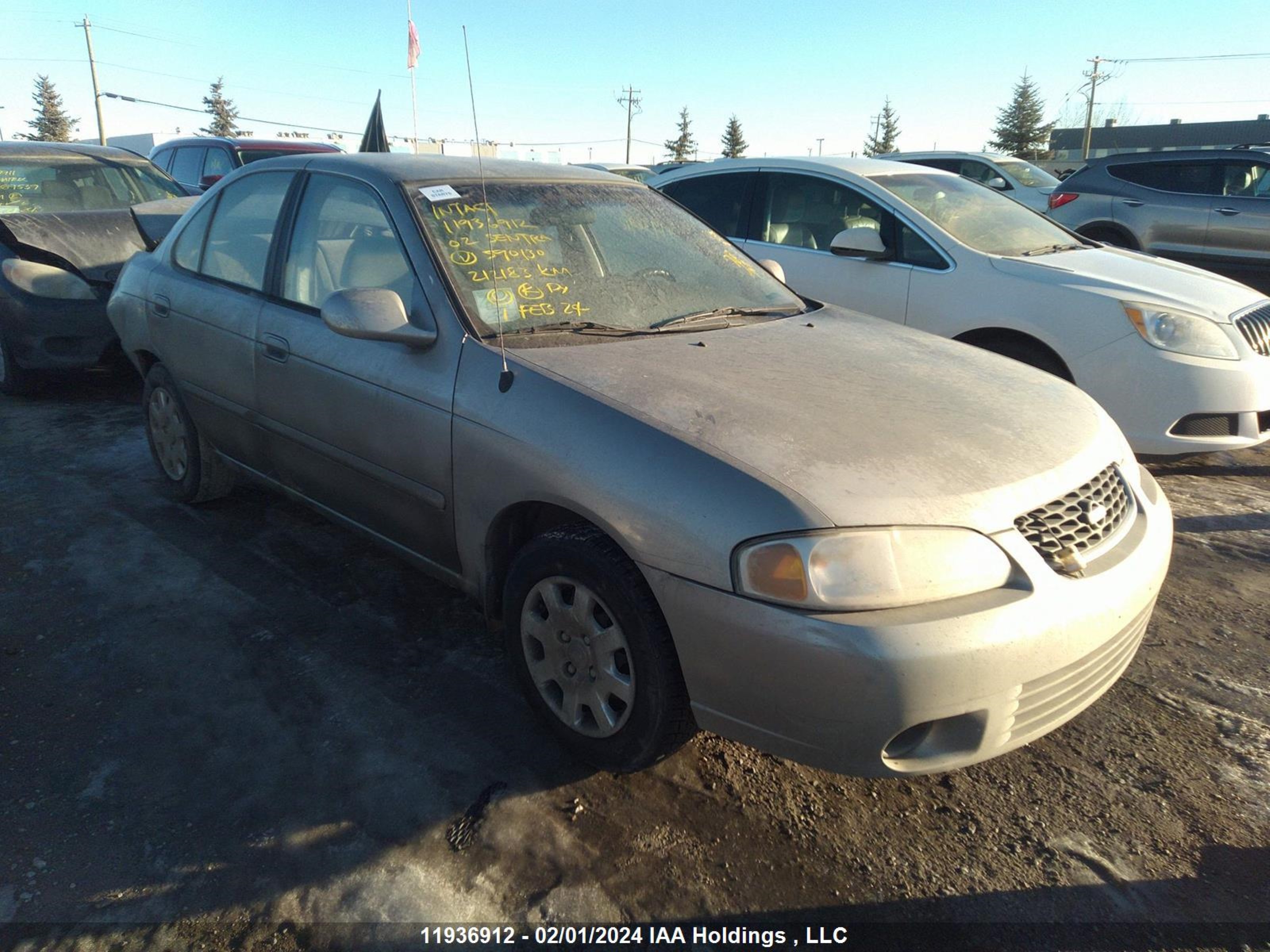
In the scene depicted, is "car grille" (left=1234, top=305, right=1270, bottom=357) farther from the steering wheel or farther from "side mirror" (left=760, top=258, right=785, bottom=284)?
the steering wheel

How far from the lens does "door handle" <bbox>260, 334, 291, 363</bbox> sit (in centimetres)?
324

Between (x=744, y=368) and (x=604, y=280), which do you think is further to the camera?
(x=604, y=280)

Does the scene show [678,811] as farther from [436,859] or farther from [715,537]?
[715,537]

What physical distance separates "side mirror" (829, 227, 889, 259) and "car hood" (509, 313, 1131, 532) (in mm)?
2147

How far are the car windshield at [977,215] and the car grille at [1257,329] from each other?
113cm

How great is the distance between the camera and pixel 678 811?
236 centimetres

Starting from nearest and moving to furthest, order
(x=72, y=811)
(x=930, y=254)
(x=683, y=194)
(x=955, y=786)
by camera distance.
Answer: (x=72, y=811) < (x=955, y=786) < (x=930, y=254) < (x=683, y=194)

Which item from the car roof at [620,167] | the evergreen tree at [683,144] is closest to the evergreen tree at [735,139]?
the evergreen tree at [683,144]

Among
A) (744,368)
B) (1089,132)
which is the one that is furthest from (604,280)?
(1089,132)

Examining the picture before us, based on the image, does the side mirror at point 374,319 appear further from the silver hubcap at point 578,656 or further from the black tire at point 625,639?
the silver hubcap at point 578,656

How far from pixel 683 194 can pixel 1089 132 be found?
2484 inches

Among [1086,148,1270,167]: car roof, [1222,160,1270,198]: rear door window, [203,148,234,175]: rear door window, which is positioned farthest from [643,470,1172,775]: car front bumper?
[203,148,234,175]: rear door window

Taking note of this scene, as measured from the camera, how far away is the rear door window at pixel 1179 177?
9.77 m

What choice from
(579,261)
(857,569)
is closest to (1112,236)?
(579,261)
